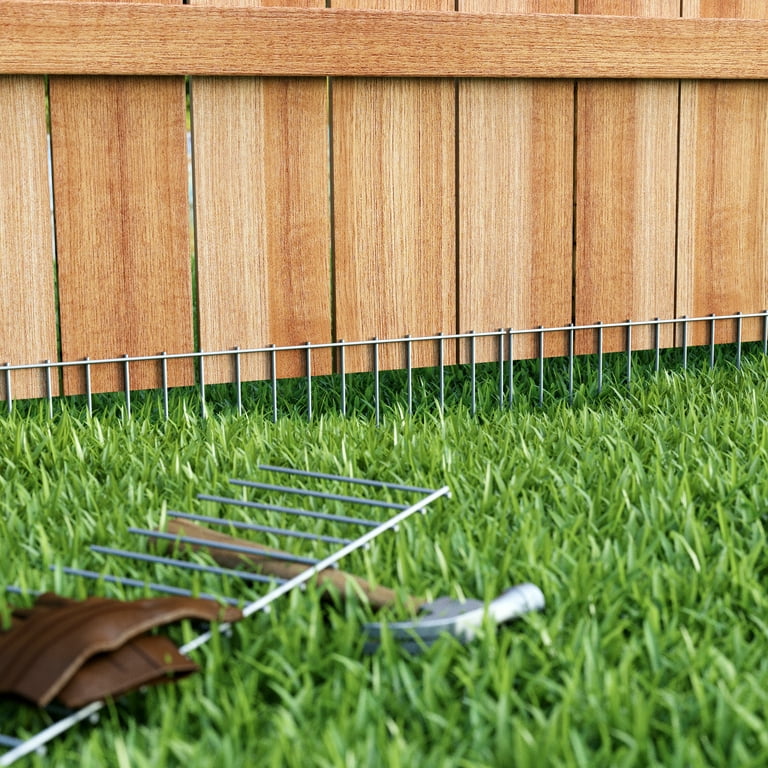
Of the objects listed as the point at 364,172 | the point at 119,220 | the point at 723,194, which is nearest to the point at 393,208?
the point at 364,172

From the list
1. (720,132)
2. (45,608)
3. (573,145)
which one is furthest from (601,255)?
(45,608)

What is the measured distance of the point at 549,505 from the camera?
2488 mm

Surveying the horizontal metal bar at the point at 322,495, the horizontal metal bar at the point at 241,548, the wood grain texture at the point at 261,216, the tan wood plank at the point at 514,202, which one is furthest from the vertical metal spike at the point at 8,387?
the tan wood plank at the point at 514,202

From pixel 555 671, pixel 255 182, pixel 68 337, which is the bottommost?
pixel 555 671

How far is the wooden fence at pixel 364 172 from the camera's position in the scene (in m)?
3.24

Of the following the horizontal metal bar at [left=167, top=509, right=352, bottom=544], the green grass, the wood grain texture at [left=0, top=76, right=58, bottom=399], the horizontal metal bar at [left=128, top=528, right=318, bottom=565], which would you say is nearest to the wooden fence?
the wood grain texture at [left=0, top=76, right=58, bottom=399]

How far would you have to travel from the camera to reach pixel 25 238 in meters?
3.24

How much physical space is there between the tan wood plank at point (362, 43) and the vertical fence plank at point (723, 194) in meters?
0.09

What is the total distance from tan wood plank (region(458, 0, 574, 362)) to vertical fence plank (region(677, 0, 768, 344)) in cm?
50

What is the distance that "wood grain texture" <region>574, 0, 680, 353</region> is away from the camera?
379 cm

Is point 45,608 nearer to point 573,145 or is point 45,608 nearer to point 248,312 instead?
point 248,312

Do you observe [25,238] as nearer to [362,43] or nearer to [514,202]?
[362,43]

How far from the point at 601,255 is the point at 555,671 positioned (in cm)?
240

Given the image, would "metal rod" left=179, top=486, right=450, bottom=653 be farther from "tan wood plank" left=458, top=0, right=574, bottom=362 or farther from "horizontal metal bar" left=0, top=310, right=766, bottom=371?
"tan wood plank" left=458, top=0, right=574, bottom=362
